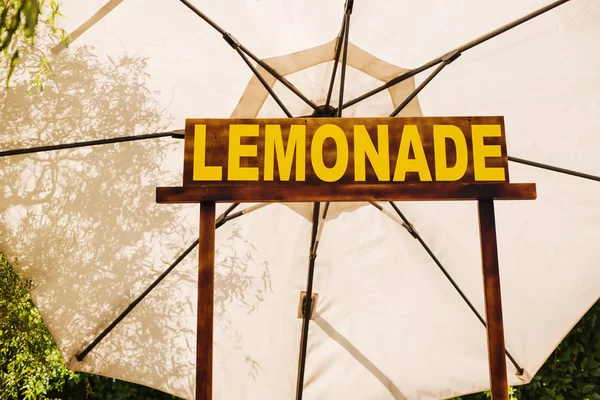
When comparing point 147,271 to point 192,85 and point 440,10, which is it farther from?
point 440,10

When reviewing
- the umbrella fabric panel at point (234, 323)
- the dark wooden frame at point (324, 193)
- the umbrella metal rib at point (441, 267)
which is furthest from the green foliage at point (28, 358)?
the umbrella metal rib at point (441, 267)

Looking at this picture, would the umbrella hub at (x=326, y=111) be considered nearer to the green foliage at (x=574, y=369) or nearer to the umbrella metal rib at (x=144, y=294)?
the umbrella metal rib at (x=144, y=294)

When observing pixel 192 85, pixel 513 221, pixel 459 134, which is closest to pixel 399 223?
pixel 513 221

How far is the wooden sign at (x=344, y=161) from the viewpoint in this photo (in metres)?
1.64

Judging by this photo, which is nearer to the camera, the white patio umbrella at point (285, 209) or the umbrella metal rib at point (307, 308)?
the white patio umbrella at point (285, 209)

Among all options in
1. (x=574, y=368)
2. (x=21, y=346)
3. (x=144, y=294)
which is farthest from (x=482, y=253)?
(x=21, y=346)

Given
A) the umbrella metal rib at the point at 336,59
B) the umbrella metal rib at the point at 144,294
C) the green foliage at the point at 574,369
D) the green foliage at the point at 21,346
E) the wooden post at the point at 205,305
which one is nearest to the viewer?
the wooden post at the point at 205,305

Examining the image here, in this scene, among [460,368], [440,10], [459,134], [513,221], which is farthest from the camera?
[460,368]

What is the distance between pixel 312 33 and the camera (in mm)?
2346

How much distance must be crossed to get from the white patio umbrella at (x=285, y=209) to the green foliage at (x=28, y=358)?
4.11 feet

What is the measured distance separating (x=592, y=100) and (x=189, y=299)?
7.73 ft

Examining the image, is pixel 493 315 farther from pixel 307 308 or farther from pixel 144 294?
pixel 144 294

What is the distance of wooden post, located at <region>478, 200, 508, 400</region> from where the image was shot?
154 cm

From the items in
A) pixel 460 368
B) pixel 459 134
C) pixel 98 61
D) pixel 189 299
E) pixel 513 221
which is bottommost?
pixel 460 368
